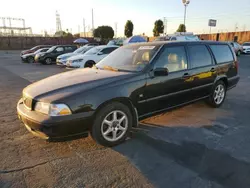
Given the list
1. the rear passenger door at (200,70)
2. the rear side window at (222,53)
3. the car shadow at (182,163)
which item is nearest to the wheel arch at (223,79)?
the rear passenger door at (200,70)

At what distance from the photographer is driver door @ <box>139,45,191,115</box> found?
373 centimetres

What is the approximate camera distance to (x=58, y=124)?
2867mm

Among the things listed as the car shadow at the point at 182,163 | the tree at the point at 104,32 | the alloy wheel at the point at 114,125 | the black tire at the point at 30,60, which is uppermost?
the tree at the point at 104,32

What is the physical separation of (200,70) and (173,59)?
0.87 meters

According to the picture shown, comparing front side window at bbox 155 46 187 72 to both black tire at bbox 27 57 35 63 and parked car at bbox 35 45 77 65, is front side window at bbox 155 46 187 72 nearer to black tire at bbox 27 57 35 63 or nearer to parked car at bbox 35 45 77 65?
parked car at bbox 35 45 77 65

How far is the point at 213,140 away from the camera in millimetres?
3615

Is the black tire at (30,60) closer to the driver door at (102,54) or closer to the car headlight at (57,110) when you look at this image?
the driver door at (102,54)

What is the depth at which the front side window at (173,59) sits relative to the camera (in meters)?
3.93

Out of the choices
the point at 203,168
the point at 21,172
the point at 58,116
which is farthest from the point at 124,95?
the point at 21,172

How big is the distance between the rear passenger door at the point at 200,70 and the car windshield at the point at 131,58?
982 mm

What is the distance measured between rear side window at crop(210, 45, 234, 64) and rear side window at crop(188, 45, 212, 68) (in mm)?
321

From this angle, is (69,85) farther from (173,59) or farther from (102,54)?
(102,54)

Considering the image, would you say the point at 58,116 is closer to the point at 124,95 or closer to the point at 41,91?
the point at 41,91

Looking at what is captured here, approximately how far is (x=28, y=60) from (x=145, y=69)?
1814 centimetres
